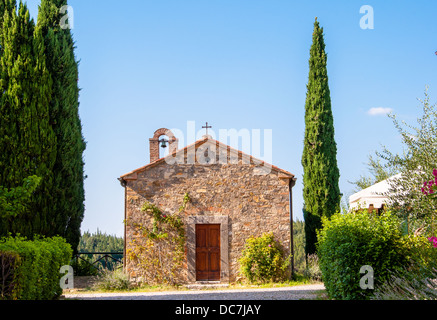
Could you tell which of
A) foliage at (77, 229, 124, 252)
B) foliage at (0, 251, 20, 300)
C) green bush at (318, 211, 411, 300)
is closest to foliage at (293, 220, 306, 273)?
foliage at (77, 229, 124, 252)

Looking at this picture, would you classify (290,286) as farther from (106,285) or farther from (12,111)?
(12,111)

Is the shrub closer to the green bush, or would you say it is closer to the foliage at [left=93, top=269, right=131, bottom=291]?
the foliage at [left=93, top=269, right=131, bottom=291]

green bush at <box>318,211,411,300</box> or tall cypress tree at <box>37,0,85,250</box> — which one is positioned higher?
tall cypress tree at <box>37,0,85,250</box>

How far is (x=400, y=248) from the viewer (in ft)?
28.9

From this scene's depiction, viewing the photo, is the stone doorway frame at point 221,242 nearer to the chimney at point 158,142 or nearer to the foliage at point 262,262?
the foliage at point 262,262

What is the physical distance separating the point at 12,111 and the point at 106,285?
6.55 m

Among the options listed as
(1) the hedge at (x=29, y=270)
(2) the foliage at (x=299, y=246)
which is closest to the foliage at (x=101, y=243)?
(2) the foliage at (x=299, y=246)

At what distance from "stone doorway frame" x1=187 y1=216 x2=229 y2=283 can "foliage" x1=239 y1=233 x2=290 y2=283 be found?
0.51 metres

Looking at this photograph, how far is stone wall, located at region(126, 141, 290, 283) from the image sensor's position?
1438 cm

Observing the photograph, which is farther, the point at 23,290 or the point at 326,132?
the point at 326,132

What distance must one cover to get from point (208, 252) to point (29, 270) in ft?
22.6

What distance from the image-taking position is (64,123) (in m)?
16.5
